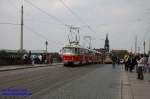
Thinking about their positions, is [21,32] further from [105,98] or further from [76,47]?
[105,98]

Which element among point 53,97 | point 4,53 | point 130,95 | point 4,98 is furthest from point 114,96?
point 4,53

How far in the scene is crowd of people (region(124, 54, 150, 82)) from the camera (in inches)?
936

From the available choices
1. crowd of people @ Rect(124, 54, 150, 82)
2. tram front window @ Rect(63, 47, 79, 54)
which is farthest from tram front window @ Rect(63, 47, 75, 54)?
crowd of people @ Rect(124, 54, 150, 82)

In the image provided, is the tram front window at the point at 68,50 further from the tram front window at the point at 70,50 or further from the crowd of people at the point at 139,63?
the crowd of people at the point at 139,63

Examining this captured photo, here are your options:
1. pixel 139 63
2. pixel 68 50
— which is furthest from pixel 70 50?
pixel 139 63

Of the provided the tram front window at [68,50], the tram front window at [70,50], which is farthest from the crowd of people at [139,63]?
the tram front window at [68,50]

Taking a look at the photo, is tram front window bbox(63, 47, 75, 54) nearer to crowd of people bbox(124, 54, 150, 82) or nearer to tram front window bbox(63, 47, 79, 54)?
tram front window bbox(63, 47, 79, 54)

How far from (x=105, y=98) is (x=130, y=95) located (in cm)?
173

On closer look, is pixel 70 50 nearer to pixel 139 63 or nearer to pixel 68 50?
pixel 68 50

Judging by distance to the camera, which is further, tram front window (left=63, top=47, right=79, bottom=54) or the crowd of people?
tram front window (left=63, top=47, right=79, bottom=54)

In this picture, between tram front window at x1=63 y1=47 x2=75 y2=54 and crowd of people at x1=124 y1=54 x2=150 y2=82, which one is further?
tram front window at x1=63 y1=47 x2=75 y2=54

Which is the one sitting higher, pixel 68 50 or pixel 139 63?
pixel 68 50

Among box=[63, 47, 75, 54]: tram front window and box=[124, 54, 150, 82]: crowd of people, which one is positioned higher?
box=[63, 47, 75, 54]: tram front window

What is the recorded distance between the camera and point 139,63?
23859 mm
